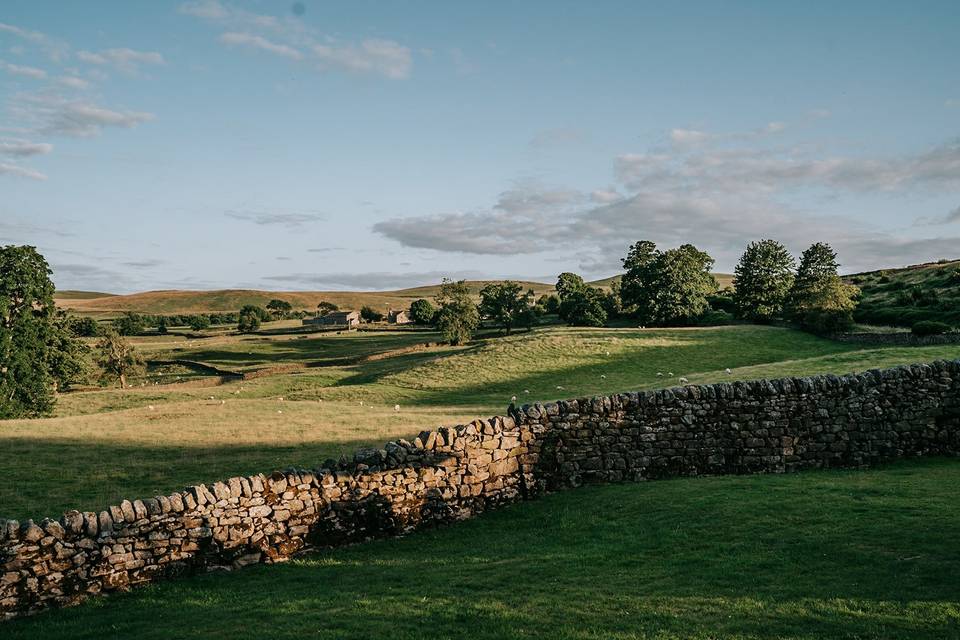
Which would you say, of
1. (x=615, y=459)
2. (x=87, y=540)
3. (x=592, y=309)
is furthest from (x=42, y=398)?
(x=592, y=309)

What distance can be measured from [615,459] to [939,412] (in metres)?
9.36

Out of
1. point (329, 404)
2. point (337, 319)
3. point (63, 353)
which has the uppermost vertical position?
point (337, 319)

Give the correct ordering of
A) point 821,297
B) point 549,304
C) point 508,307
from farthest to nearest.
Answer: point 549,304 → point 508,307 → point 821,297

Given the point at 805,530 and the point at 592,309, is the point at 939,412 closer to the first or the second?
the point at 805,530

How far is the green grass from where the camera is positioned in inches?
314

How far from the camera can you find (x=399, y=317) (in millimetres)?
144375

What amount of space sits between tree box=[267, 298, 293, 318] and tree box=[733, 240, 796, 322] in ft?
389

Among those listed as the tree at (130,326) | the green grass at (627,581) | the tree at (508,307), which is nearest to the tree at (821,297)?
the tree at (508,307)

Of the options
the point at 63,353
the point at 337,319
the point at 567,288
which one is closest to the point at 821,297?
the point at 567,288

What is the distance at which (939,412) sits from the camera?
17281mm

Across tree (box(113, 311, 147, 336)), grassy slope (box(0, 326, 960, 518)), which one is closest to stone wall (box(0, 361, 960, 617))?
grassy slope (box(0, 326, 960, 518))

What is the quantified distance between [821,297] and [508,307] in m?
45.5

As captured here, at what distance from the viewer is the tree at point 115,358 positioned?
243 ft

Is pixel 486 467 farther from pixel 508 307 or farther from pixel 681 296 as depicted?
pixel 508 307
